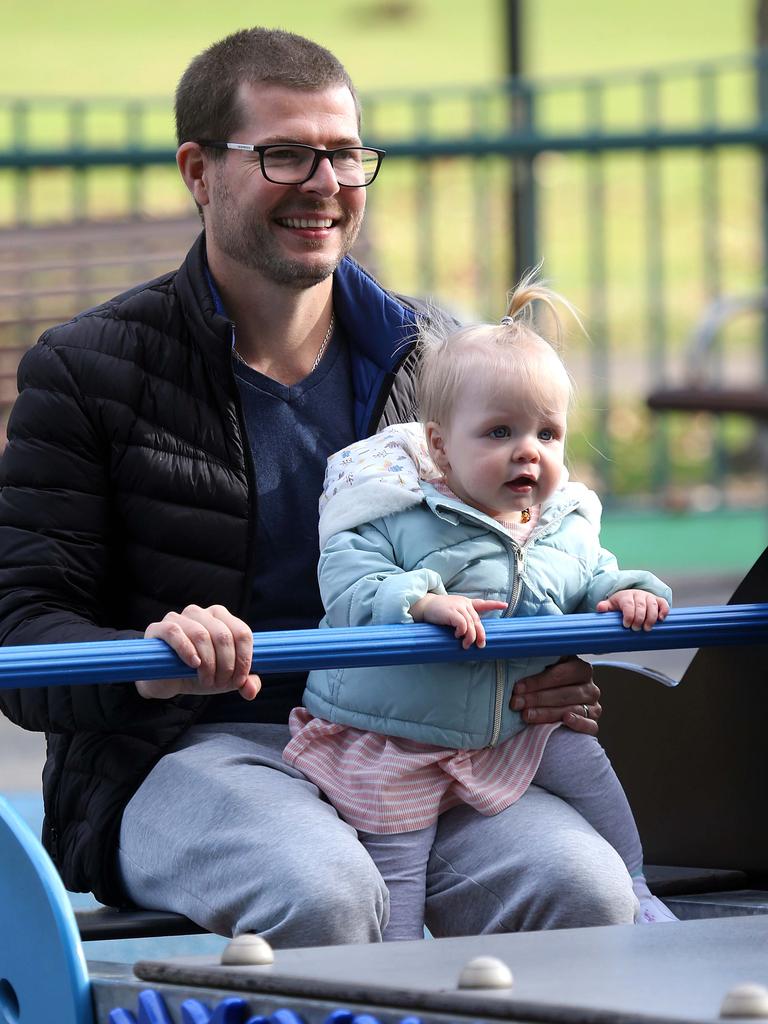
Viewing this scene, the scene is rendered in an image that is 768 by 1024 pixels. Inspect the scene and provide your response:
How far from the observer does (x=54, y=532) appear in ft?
8.44

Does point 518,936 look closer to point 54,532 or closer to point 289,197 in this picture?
point 54,532

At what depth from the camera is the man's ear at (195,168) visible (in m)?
2.80

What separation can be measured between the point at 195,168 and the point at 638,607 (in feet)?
3.10

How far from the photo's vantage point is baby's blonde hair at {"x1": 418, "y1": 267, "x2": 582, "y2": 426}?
2.45 metres

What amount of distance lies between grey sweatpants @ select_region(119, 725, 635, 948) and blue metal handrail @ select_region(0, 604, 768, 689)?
25 cm

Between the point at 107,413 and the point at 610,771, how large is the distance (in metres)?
0.81

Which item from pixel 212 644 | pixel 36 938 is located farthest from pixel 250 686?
pixel 36 938

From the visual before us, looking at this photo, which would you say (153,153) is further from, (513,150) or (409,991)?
(409,991)

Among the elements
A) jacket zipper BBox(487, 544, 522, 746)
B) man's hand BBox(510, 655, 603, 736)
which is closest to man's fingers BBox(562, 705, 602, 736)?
man's hand BBox(510, 655, 603, 736)

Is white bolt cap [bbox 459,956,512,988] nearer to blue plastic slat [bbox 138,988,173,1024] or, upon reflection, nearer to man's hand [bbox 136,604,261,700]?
blue plastic slat [bbox 138,988,173,1024]

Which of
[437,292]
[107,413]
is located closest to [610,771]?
[107,413]

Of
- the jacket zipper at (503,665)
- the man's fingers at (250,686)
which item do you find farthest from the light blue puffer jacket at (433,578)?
the man's fingers at (250,686)

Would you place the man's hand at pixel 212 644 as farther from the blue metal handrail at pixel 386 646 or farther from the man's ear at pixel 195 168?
the man's ear at pixel 195 168

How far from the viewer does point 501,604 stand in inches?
92.7
